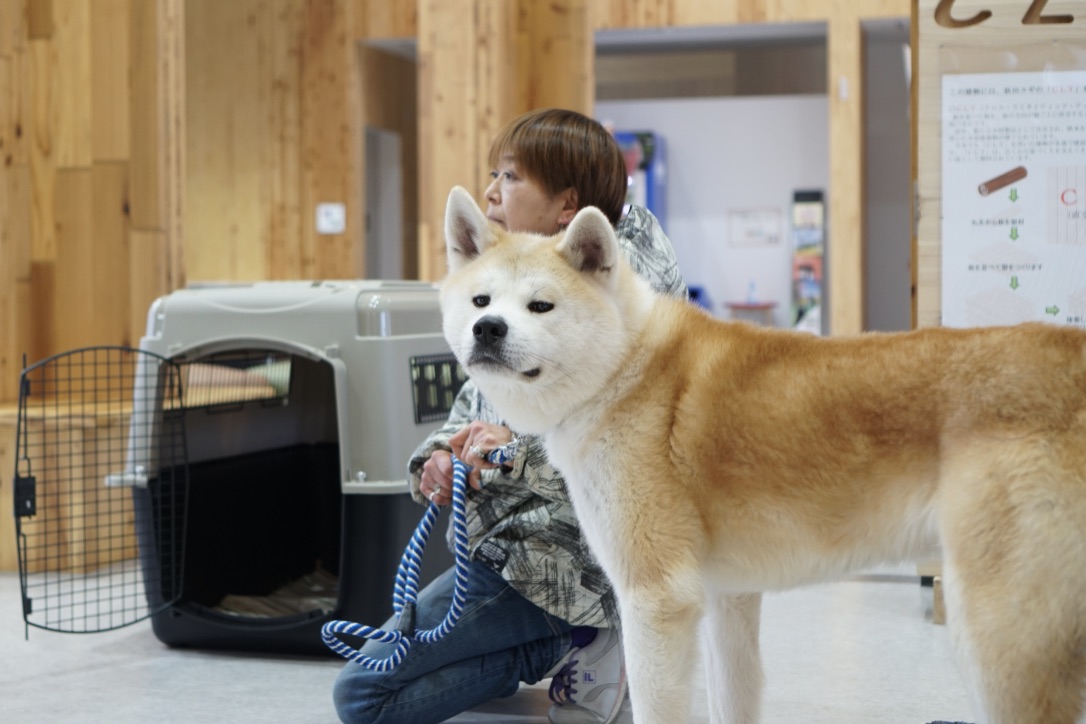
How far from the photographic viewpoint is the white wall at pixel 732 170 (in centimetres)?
789

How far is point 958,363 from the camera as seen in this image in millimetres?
1592

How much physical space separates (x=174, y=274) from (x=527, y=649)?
3.03 meters

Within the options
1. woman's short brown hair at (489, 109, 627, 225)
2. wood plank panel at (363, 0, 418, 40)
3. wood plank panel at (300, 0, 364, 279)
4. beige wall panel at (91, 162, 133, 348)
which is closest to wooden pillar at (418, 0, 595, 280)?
beige wall panel at (91, 162, 133, 348)

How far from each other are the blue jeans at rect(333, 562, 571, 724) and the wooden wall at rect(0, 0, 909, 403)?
2792 millimetres

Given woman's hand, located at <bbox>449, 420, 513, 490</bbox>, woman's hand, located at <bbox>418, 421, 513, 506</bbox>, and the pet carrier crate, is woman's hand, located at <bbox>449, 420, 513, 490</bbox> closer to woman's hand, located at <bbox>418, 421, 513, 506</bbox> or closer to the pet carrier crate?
woman's hand, located at <bbox>418, 421, 513, 506</bbox>

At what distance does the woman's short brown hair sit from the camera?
237cm

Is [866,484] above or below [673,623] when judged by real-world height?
above

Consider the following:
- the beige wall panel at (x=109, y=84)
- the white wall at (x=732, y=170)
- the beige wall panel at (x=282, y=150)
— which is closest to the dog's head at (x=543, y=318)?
the beige wall panel at (x=109, y=84)

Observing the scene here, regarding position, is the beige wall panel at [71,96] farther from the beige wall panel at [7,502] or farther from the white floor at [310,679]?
the white floor at [310,679]

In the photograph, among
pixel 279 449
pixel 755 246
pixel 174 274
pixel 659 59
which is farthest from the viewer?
pixel 659 59

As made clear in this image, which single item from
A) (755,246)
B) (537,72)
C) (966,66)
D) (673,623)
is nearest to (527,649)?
(673,623)

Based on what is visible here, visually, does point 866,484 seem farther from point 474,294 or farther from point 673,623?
point 474,294

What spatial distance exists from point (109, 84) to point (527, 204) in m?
3.09

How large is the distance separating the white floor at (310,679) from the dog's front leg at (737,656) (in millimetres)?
589
